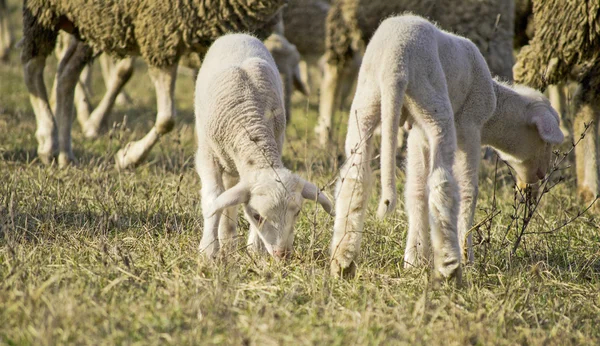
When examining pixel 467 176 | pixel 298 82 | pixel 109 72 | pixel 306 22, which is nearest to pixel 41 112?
pixel 109 72

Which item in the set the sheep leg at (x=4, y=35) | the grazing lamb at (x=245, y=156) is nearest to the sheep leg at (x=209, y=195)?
the grazing lamb at (x=245, y=156)

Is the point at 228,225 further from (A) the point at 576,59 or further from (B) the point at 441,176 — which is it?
(A) the point at 576,59

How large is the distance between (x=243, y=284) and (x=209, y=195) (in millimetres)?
852

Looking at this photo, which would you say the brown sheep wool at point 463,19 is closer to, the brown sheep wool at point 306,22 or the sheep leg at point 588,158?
the sheep leg at point 588,158

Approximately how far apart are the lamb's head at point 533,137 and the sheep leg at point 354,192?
121 cm

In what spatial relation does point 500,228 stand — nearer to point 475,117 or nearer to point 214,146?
point 475,117

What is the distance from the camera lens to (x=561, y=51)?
5.59 metres

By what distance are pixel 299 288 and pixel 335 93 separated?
5.68 meters

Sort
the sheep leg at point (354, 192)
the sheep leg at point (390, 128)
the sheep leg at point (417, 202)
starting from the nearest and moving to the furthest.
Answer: the sheep leg at point (390, 128) < the sheep leg at point (354, 192) < the sheep leg at point (417, 202)

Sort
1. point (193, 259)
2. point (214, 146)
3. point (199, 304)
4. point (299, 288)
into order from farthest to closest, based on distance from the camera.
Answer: point (214, 146)
point (193, 259)
point (299, 288)
point (199, 304)

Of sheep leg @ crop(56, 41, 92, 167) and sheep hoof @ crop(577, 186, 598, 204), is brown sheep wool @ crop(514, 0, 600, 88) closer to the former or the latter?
sheep hoof @ crop(577, 186, 598, 204)

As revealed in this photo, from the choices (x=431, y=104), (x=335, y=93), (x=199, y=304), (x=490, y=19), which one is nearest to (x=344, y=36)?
(x=335, y=93)

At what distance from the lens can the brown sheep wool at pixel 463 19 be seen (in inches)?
297

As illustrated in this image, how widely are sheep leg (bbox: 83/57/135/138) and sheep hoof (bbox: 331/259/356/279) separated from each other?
501 cm
